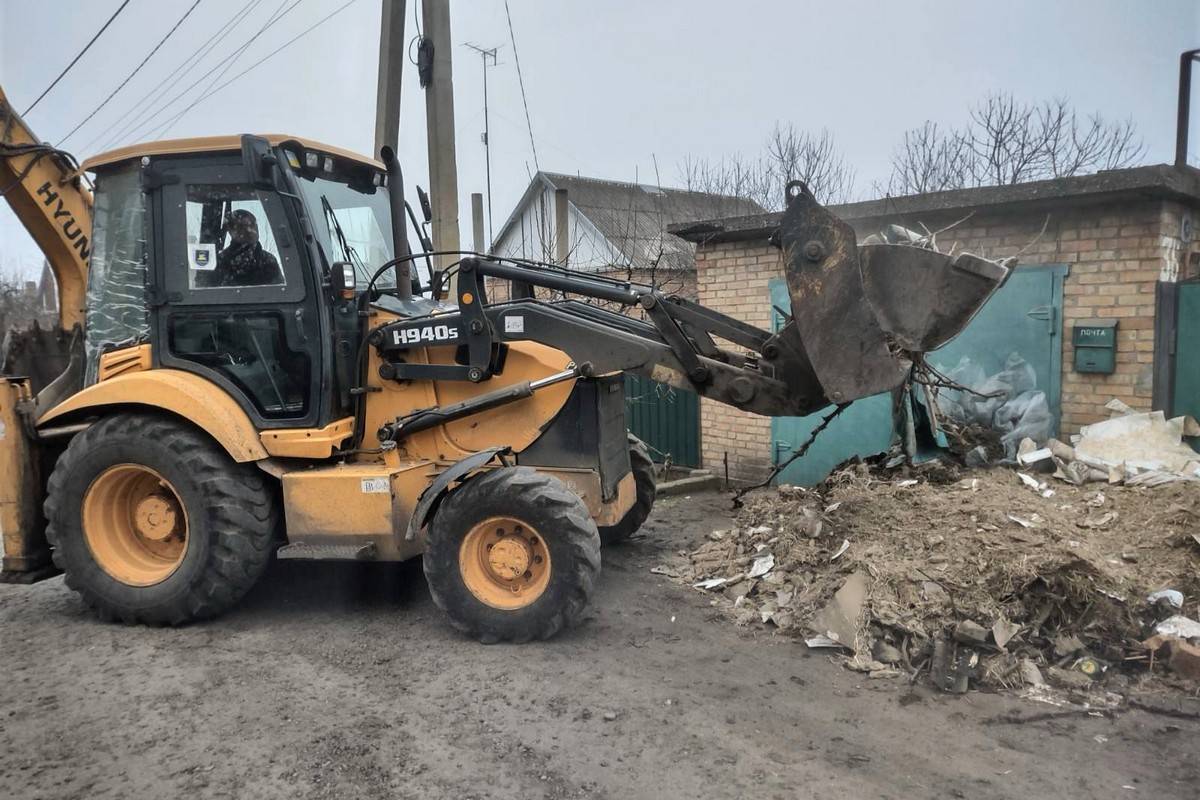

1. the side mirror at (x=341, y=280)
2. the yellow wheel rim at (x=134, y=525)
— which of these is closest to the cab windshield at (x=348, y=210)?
Answer: the side mirror at (x=341, y=280)

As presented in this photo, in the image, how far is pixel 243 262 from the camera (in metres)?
4.98

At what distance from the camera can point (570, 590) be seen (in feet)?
14.9

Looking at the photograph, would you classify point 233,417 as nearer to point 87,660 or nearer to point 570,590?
point 87,660

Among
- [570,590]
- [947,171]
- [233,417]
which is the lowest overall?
[570,590]

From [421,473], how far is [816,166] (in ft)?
39.5

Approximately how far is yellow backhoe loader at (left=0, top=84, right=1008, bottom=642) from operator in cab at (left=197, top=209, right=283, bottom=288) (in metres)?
0.01

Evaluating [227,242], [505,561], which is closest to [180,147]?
[227,242]

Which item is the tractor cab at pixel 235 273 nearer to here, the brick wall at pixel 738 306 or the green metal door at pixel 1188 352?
the brick wall at pixel 738 306

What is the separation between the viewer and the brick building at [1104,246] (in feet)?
19.2

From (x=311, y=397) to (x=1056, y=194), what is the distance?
512 cm

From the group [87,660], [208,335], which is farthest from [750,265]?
[87,660]

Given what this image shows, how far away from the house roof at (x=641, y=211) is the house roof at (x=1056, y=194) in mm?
2490

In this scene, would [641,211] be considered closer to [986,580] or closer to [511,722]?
[986,580]

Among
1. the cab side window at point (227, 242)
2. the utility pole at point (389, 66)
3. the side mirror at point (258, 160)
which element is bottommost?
the cab side window at point (227, 242)
